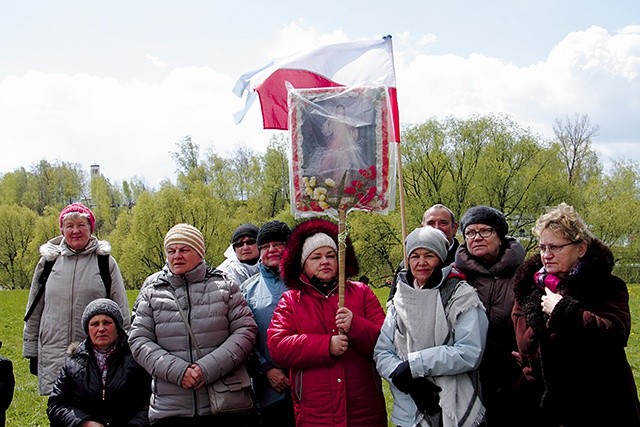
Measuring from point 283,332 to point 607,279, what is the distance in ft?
7.34

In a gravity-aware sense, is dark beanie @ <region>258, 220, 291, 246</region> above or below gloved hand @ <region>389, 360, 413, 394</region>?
above

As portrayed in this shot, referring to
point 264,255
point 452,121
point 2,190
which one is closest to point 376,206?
point 264,255

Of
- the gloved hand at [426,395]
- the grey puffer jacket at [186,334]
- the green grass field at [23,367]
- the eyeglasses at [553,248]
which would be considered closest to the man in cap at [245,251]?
the grey puffer jacket at [186,334]

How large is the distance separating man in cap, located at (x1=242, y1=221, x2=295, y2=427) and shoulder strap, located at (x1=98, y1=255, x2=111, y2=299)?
1426 millimetres

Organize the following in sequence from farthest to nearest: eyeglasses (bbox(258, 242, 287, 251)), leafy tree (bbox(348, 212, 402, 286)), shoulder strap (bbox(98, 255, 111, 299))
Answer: leafy tree (bbox(348, 212, 402, 286)), shoulder strap (bbox(98, 255, 111, 299)), eyeglasses (bbox(258, 242, 287, 251))

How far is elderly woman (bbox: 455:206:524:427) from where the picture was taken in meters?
4.57

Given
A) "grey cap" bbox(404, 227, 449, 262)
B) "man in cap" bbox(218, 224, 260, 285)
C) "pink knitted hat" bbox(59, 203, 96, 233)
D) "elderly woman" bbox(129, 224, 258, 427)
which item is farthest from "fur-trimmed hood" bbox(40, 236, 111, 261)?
"grey cap" bbox(404, 227, 449, 262)

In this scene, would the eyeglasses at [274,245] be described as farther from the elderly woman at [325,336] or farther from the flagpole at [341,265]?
the flagpole at [341,265]

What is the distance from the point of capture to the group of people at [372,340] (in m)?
4.02

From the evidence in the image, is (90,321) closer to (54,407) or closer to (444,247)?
(54,407)

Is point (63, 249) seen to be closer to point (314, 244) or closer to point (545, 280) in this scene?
point (314, 244)

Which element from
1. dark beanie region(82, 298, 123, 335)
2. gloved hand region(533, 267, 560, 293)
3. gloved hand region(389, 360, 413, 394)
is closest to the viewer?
gloved hand region(533, 267, 560, 293)

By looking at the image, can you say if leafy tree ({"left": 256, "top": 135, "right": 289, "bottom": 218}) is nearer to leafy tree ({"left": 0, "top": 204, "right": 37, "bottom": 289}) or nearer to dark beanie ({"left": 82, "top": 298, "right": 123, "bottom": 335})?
leafy tree ({"left": 0, "top": 204, "right": 37, "bottom": 289})

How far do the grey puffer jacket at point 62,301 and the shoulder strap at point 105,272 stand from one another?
3cm
